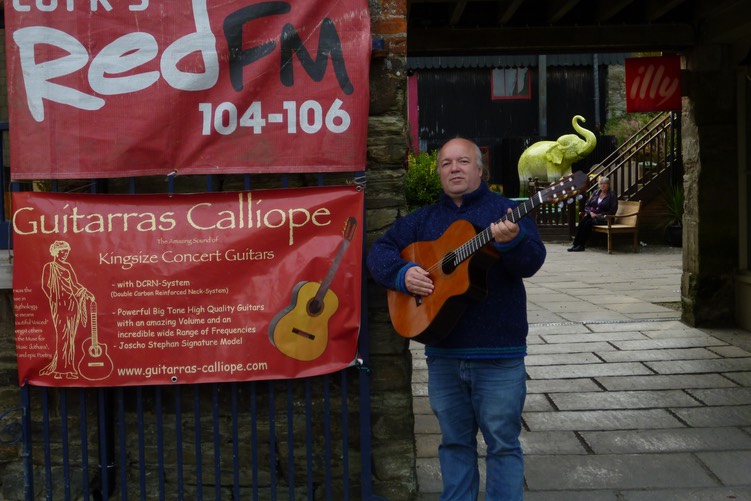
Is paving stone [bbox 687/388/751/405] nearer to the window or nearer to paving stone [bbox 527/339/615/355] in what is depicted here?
paving stone [bbox 527/339/615/355]

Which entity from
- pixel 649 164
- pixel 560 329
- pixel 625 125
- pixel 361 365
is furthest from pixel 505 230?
pixel 625 125

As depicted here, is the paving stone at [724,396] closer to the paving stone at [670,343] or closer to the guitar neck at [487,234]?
the paving stone at [670,343]

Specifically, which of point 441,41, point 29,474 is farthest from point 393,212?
point 441,41

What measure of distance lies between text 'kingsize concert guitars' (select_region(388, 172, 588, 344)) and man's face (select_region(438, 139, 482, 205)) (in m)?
0.17

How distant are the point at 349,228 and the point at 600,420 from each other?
2.42 meters

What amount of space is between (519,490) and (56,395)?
215cm

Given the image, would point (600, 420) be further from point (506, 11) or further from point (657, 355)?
point (506, 11)

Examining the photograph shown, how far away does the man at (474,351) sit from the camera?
10.4 feet

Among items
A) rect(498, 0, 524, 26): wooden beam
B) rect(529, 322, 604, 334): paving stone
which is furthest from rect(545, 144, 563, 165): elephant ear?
rect(498, 0, 524, 26): wooden beam

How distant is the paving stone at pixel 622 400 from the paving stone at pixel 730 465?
91cm

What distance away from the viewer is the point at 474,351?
10.4ft

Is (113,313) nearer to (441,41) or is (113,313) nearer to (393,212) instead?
(393,212)

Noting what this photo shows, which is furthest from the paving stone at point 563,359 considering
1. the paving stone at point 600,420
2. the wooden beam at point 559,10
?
the wooden beam at point 559,10

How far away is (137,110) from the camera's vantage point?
346 centimetres
